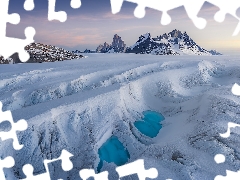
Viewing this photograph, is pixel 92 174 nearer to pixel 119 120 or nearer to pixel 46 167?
pixel 46 167

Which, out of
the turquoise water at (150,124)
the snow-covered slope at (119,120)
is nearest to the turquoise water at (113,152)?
the snow-covered slope at (119,120)

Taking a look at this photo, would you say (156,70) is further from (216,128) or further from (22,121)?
(22,121)

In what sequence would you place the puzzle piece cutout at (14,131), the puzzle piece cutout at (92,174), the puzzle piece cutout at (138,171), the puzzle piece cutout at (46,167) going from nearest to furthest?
the puzzle piece cutout at (138,171) < the puzzle piece cutout at (92,174) < the puzzle piece cutout at (46,167) < the puzzle piece cutout at (14,131)

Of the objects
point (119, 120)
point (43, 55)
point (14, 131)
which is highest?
point (14, 131)

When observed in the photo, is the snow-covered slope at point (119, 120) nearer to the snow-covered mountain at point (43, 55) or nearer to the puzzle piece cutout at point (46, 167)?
the puzzle piece cutout at point (46, 167)

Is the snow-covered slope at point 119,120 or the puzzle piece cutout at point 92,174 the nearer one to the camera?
the puzzle piece cutout at point 92,174

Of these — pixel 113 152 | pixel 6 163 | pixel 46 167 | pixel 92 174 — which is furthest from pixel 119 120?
pixel 6 163
